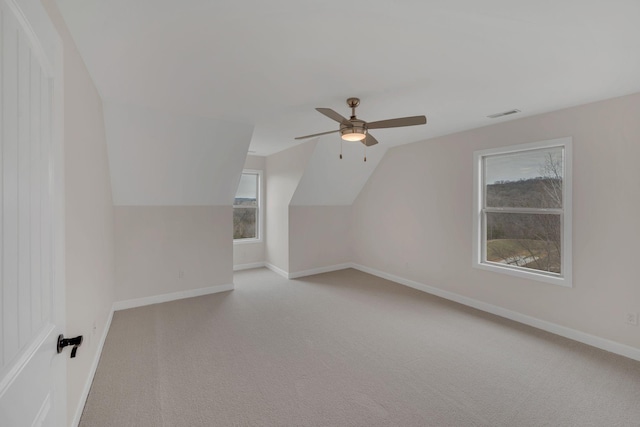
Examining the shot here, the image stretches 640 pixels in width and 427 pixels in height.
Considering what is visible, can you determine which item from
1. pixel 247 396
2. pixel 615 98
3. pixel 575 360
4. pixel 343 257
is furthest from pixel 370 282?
pixel 615 98

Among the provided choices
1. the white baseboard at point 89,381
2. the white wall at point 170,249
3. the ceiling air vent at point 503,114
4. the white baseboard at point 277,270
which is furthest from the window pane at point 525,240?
the white baseboard at point 89,381

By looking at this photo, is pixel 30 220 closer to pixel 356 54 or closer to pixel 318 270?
pixel 356 54

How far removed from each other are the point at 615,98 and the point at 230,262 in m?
5.10

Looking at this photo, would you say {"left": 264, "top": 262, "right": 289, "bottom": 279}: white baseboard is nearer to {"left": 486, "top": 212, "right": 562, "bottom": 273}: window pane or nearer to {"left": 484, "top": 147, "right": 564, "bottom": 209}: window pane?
{"left": 486, "top": 212, "right": 562, "bottom": 273}: window pane

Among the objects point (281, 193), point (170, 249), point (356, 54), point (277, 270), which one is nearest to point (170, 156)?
point (170, 249)

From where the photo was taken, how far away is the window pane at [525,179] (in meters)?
3.16

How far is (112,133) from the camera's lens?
10.2ft

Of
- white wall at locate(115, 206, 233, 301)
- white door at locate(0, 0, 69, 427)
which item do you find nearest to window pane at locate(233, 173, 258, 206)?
white wall at locate(115, 206, 233, 301)

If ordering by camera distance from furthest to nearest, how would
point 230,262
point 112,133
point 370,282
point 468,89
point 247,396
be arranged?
point 370,282, point 230,262, point 112,133, point 468,89, point 247,396

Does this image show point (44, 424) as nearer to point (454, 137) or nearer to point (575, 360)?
point (575, 360)

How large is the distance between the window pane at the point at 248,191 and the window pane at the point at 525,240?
4.46 m

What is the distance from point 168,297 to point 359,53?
13.2 feet

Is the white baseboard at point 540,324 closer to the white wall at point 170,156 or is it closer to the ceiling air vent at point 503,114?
the ceiling air vent at point 503,114

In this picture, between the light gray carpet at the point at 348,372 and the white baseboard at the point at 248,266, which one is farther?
the white baseboard at the point at 248,266
